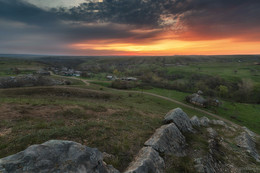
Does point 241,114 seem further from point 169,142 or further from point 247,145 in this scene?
point 169,142

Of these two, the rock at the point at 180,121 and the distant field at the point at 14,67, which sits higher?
the distant field at the point at 14,67

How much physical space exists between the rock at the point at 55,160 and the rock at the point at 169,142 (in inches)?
214

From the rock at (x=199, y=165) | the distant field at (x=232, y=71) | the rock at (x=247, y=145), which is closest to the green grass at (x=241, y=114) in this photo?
the rock at (x=247, y=145)

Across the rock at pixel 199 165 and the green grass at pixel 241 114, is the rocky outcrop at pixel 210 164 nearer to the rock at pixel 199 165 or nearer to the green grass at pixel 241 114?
the rock at pixel 199 165

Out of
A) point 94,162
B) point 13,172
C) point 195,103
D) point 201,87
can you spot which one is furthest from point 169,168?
point 201,87

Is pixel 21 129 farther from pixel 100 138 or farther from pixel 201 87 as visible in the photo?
pixel 201 87

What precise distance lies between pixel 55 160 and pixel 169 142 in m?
10.8

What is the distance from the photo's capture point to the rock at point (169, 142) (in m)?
11.5

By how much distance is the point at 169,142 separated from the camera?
497 inches

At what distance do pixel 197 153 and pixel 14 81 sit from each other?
71.1m

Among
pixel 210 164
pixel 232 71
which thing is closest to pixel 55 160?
pixel 210 164

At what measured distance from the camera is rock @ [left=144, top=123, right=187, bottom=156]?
11515 mm

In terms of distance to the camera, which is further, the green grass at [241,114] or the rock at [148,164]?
the green grass at [241,114]

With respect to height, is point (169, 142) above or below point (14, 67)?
below
